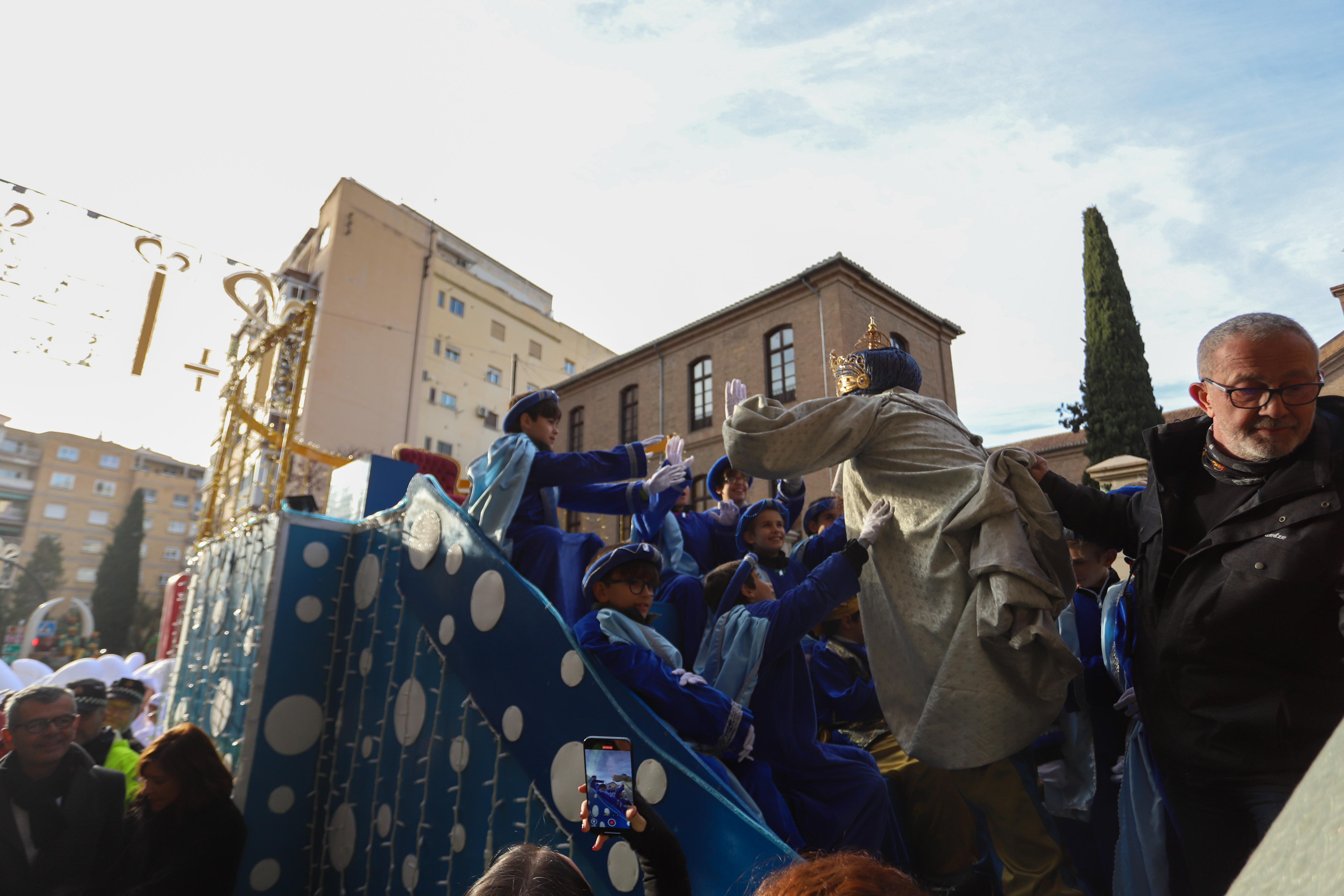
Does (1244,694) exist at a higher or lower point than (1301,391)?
lower

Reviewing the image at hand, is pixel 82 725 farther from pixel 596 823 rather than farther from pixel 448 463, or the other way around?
pixel 596 823

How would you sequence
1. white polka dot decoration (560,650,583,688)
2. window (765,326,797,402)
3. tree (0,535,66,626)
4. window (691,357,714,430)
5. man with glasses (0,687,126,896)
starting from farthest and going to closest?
tree (0,535,66,626)
window (691,357,714,430)
window (765,326,797,402)
man with glasses (0,687,126,896)
white polka dot decoration (560,650,583,688)

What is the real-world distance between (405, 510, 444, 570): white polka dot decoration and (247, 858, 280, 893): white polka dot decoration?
5.91ft

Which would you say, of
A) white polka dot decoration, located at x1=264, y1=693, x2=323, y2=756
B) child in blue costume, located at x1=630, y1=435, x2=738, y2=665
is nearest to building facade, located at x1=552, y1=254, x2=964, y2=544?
child in blue costume, located at x1=630, y1=435, x2=738, y2=665

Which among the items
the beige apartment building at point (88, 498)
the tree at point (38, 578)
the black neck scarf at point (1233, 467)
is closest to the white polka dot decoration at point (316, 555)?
the black neck scarf at point (1233, 467)

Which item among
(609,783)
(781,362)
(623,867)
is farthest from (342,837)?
(781,362)

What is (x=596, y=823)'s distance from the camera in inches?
67.5

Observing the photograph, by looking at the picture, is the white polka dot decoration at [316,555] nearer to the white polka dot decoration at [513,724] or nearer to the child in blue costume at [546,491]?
the child in blue costume at [546,491]

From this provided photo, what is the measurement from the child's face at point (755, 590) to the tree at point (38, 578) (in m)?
46.8

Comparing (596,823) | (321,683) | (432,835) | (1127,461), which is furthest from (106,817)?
(1127,461)

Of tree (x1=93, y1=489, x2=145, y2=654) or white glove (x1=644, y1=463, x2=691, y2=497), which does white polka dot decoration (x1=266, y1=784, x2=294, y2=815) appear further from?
tree (x1=93, y1=489, x2=145, y2=654)

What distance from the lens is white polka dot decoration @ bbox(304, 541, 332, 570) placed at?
4672 mm

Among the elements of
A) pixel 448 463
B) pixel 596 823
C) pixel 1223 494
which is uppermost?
pixel 448 463

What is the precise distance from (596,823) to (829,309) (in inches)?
724
